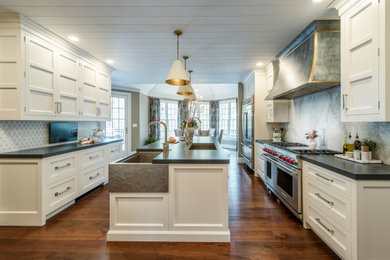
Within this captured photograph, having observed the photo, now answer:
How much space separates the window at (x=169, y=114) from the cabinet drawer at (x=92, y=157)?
4.57m

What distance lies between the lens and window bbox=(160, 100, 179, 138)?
27.7 feet

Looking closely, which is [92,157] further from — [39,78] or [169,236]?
[169,236]

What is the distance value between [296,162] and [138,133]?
5654 millimetres

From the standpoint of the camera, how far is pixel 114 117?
252 inches

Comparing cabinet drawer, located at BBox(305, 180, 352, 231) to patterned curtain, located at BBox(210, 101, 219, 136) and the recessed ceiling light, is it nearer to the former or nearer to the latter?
the recessed ceiling light

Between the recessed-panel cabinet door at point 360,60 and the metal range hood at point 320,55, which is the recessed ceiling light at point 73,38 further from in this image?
the recessed-panel cabinet door at point 360,60

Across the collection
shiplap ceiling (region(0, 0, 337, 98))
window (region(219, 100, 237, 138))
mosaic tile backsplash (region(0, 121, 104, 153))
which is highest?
shiplap ceiling (region(0, 0, 337, 98))

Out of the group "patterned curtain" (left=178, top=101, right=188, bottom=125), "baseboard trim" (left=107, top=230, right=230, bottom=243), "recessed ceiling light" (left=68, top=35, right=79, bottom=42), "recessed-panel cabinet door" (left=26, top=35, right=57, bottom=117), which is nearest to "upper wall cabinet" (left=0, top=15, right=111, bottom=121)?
"recessed-panel cabinet door" (left=26, top=35, right=57, bottom=117)

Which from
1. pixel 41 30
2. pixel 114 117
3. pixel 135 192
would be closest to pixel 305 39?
pixel 135 192

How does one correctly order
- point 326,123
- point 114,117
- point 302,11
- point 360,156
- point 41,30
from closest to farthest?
point 360,156
point 302,11
point 41,30
point 326,123
point 114,117

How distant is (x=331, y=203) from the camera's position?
183cm

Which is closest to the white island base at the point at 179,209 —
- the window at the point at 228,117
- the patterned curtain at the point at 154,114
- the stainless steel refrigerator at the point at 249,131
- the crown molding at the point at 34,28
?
the crown molding at the point at 34,28

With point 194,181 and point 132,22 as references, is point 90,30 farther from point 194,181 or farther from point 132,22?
point 194,181

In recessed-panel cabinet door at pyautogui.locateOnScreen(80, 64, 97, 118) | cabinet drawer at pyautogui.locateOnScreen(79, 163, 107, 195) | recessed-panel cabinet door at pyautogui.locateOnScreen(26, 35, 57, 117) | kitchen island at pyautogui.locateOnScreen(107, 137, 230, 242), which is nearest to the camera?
kitchen island at pyautogui.locateOnScreen(107, 137, 230, 242)
